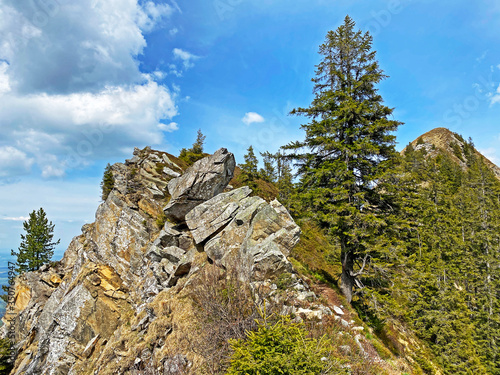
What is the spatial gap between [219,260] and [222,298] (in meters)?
4.57

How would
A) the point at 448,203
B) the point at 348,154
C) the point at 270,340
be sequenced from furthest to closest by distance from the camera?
the point at 448,203
the point at 348,154
the point at 270,340

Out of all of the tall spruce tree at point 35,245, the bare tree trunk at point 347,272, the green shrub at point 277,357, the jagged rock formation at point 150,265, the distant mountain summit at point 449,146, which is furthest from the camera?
the distant mountain summit at point 449,146

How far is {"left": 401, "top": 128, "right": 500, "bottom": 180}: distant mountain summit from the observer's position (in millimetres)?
104625

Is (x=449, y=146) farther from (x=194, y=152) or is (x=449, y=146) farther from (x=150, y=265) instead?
(x=150, y=265)

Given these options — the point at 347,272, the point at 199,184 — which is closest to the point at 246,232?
the point at 347,272

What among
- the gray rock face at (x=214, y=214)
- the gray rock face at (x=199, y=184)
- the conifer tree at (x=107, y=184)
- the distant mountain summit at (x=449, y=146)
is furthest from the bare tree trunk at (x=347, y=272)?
the distant mountain summit at (x=449, y=146)

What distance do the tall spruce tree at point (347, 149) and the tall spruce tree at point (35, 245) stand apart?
45350 mm

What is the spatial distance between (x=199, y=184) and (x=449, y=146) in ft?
464

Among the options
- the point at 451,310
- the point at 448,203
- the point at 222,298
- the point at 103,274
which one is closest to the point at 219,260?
the point at 222,298

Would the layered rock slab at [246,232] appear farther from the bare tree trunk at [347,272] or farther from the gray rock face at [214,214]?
the bare tree trunk at [347,272]

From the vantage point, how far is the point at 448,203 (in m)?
33.5

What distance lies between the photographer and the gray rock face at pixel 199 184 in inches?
719

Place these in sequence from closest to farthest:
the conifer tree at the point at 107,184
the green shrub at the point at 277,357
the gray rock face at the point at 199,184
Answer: the green shrub at the point at 277,357 → the gray rock face at the point at 199,184 → the conifer tree at the point at 107,184

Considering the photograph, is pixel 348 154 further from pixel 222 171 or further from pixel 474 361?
pixel 474 361
